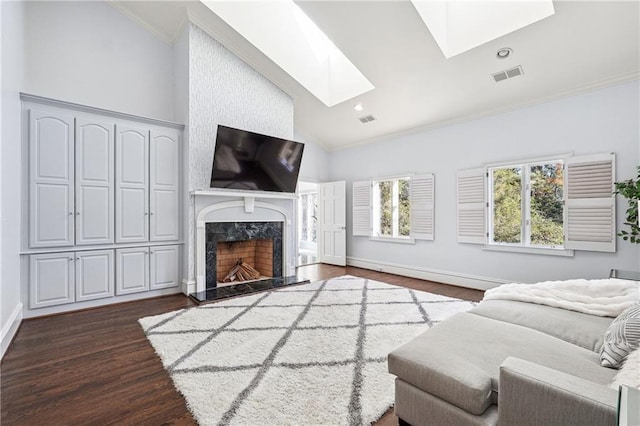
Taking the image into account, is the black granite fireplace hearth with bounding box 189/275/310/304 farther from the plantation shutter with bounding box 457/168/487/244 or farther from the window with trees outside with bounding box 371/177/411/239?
the plantation shutter with bounding box 457/168/487/244

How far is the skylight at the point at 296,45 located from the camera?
13.2 feet

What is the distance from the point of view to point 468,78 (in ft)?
12.5

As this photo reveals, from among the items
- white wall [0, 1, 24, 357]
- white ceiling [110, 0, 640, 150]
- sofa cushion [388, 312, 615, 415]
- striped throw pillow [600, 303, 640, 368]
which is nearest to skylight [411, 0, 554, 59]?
white ceiling [110, 0, 640, 150]

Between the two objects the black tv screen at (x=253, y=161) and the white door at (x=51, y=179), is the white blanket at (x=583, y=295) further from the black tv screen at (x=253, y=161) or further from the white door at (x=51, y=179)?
the white door at (x=51, y=179)

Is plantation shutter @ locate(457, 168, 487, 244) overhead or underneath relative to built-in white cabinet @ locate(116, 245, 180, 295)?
overhead

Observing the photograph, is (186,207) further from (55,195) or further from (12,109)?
(12,109)

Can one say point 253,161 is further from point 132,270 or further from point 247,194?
point 132,270

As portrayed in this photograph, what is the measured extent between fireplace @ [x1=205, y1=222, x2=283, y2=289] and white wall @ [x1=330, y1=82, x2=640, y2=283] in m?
2.15

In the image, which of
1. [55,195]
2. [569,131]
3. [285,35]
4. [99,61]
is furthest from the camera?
[285,35]

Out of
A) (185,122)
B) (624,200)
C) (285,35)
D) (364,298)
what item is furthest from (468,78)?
(185,122)

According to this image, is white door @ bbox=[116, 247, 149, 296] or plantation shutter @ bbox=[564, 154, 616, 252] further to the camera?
white door @ bbox=[116, 247, 149, 296]

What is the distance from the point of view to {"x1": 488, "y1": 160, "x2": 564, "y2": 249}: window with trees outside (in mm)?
3875

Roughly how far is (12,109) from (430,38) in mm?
4342

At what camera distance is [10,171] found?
8.43 ft
